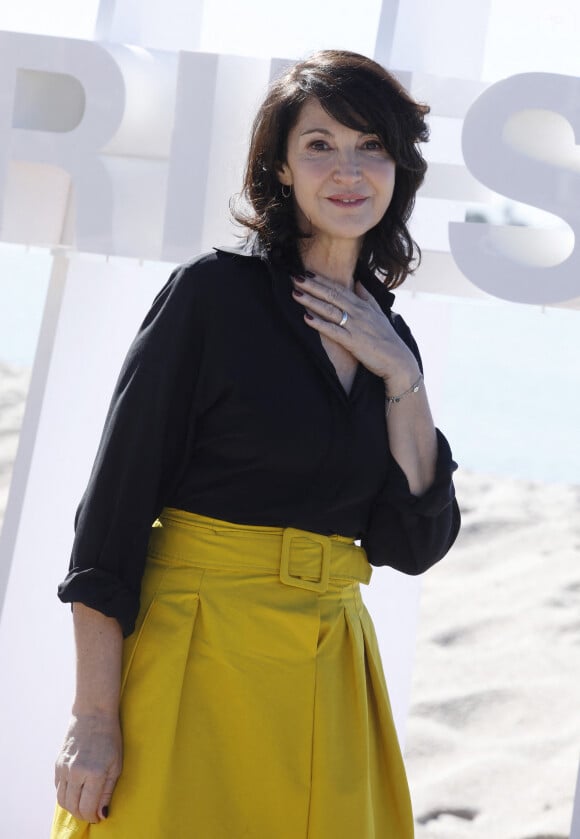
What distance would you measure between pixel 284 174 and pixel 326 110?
0.14 meters

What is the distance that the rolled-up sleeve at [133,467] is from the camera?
184cm

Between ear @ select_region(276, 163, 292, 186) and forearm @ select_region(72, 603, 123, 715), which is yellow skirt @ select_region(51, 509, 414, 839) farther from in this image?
ear @ select_region(276, 163, 292, 186)

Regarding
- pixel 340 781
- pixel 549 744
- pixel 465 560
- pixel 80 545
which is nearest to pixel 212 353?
pixel 80 545

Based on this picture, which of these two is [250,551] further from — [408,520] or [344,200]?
[344,200]

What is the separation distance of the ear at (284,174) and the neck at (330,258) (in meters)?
0.11

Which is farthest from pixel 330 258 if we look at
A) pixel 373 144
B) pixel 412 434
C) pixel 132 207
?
pixel 132 207

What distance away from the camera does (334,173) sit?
83.1 inches

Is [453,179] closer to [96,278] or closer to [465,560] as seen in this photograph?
[96,278]

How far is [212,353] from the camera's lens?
1.92m

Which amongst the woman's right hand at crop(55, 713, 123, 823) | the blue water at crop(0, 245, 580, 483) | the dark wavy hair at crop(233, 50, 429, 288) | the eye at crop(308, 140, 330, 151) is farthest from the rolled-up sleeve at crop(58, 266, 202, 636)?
the blue water at crop(0, 245, 580, 483)

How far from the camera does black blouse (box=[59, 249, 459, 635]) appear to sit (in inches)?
73.3

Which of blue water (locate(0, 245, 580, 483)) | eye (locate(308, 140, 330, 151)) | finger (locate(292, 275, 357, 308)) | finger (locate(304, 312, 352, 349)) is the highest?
blue water (locate(0, 245, 580, 483))

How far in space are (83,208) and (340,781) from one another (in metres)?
1.63

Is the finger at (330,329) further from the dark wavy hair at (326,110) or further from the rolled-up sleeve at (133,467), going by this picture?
the rolled-up sleeve at (133,467)
